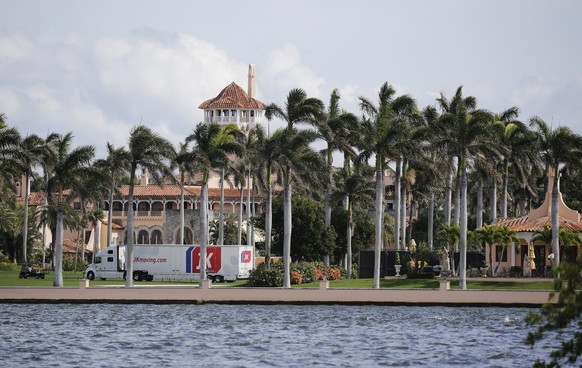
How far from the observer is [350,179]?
93.3 meters

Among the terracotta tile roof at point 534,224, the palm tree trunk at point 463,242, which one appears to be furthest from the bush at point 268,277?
the terracotta tile roof at point 534,224

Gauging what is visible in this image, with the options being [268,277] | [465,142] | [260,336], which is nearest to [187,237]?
[268,277]

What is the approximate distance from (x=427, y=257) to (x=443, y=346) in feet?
139

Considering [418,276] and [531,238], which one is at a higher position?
[531,238]

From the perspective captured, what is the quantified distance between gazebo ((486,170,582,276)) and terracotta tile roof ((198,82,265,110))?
318 ft

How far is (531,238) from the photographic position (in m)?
84.4

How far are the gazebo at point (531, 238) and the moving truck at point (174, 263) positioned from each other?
19.3 metres

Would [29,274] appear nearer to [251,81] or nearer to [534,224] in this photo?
[534,224]

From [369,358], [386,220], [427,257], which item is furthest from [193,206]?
[369,358]

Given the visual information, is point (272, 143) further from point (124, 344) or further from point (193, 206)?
point (193, 206)

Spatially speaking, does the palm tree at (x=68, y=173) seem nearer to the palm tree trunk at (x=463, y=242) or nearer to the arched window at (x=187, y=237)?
the palm tree trunk at (x=463, y=242)

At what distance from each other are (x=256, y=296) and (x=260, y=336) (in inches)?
733

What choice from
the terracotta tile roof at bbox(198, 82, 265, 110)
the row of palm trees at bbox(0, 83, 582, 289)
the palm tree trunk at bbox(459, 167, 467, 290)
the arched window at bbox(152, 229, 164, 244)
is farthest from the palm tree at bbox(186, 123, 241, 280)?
the terracotta tile roof at bbox(198, 82, 265, 110)

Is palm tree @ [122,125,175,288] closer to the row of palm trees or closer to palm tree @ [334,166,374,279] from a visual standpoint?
the row of palm trees
